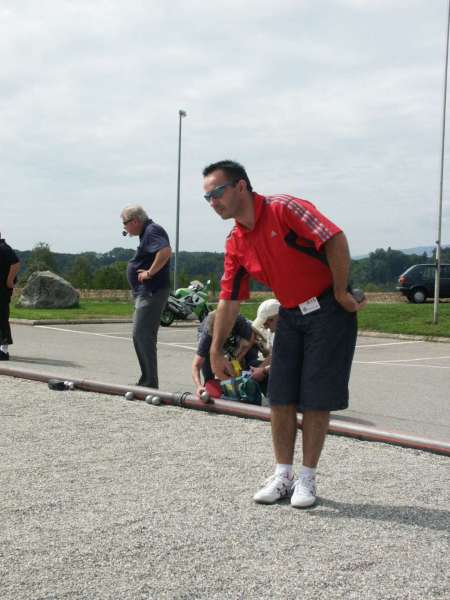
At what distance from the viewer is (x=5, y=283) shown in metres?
11.5

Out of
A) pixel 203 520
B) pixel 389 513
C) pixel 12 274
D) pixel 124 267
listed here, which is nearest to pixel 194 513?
pixel 203 520

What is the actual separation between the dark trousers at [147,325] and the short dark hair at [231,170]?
3716mm

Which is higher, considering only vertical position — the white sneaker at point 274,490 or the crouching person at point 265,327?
the crouching person at point 265,327

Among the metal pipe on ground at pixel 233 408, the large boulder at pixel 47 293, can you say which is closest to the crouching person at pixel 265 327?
the metal pipe on ground at pixel 233 408

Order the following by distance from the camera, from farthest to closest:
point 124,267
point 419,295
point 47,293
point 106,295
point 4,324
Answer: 1. point 124,267
2. point 106,295
3. point 419,295
4. point 47,293
5. point 4,324

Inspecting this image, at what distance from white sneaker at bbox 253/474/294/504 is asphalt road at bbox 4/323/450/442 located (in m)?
1.90

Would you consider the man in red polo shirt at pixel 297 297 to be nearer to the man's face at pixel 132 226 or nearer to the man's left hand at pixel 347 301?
the man's left hand at pixel 347 301

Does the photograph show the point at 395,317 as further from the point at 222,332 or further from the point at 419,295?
the point at 222,332

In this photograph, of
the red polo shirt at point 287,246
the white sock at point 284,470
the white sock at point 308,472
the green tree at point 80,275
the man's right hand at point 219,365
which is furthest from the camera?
the green tree at point 80,275

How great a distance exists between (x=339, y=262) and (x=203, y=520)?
136 centimetres

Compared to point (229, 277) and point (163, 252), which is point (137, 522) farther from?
point (163, 252)

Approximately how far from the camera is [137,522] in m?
3.77

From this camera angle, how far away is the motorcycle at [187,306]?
Result: 70.5ft

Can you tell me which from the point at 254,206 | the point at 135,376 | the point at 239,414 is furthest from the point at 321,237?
the point at 135,376
